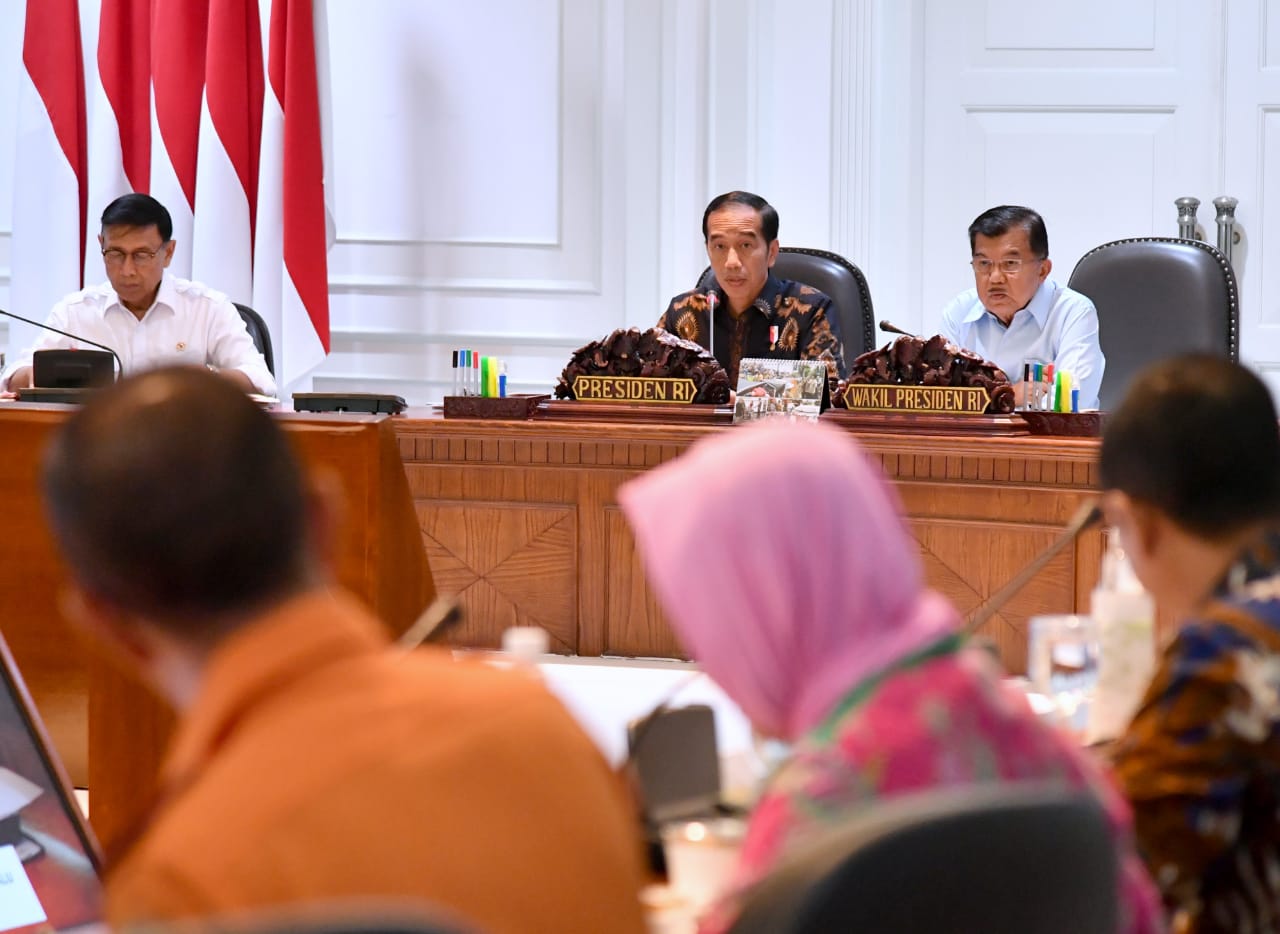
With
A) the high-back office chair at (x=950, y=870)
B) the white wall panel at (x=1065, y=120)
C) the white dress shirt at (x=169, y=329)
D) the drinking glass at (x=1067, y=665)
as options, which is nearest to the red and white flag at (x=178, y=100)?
the white dress shirt at (x=169, y=329)

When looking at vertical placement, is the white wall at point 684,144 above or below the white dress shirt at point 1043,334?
above

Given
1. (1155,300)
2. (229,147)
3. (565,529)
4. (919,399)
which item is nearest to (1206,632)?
(919,399)

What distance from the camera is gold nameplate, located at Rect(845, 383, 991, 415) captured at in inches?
131

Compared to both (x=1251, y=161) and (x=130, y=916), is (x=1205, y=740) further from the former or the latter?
(x=1251, y=161)

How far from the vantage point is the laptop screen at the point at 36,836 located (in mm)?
1800

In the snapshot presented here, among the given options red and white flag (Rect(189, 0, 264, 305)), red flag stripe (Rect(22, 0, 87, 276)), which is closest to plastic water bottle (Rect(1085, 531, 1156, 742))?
red and white flag (Rect(189, 0, 264, 305))

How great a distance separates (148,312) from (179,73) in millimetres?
1096

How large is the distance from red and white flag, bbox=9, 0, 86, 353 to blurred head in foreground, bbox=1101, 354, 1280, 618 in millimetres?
4595

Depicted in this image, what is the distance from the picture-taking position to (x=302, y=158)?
5.11 metres

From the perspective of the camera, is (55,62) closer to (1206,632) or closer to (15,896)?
(15,896)

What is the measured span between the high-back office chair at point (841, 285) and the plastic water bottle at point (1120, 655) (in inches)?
103

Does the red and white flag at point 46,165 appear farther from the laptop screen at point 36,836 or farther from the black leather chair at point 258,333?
the laptop screen at point 36,836

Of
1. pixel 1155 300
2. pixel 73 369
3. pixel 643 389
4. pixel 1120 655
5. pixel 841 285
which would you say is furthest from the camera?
pixel 841 285

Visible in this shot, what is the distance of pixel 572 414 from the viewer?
11.6 feet
